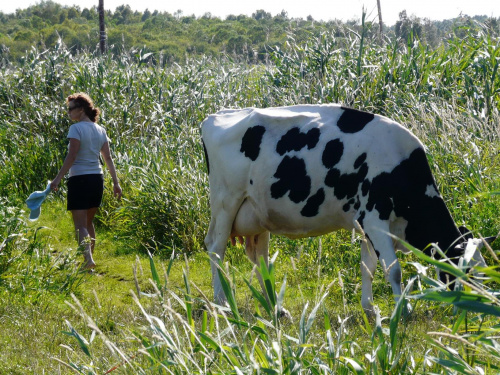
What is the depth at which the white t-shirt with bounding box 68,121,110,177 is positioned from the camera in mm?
8060

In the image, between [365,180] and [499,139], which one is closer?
[365,180]

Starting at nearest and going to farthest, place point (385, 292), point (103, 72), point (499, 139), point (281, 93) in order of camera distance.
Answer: point (385, 292) → point (499, 139) → point (281, 93) → point (103, 72)

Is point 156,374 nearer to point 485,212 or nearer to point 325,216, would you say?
point 325,216

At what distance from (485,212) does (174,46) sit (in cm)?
4567

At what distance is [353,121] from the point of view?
5.83 metres

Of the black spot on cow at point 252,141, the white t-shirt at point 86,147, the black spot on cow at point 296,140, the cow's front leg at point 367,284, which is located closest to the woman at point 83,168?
the white t-shirt at point 86,147

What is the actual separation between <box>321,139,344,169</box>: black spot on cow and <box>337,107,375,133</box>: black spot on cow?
0.13m

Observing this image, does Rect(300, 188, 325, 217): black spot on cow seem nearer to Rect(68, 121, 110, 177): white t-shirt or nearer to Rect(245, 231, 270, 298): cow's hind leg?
Rect(245, 231, 270, 298): cow's hind leg

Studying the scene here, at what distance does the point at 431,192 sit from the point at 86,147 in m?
4.10

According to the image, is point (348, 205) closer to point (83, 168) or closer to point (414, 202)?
point (414, 202)

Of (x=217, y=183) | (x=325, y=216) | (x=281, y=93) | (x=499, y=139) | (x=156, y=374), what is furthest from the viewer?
(x=281, y=93)

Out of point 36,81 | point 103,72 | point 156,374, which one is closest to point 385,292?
point 156,374

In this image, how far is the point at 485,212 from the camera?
22.3 ft

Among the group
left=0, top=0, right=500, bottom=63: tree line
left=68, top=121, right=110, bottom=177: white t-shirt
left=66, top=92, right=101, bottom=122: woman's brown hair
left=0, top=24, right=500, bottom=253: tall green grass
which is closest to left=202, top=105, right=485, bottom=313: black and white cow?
left=0, top=24, right=500, bottom=253: tall green grass
